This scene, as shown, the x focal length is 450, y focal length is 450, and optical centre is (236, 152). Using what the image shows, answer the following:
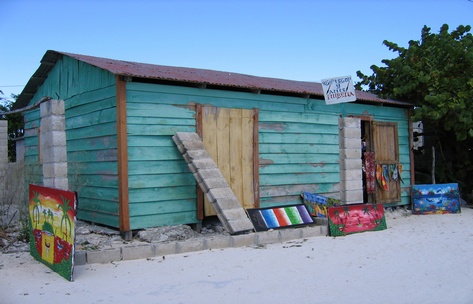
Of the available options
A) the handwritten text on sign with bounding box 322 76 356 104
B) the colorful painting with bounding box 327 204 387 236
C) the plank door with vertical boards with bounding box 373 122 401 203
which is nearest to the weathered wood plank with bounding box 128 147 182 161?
the colorful painting with bounding box 327 204 387 236

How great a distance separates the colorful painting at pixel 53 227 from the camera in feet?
17.8

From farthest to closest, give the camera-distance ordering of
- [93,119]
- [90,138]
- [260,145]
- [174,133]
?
[260,145] < [90,138] < [93,119] < [174,133]

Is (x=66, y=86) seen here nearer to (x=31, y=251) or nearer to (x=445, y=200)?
(x=31, y=251)

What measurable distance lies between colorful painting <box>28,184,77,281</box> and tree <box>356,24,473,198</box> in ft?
31.0

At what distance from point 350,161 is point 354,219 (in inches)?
95.9

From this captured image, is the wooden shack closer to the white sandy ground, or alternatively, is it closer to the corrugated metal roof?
the corrugated metal roof

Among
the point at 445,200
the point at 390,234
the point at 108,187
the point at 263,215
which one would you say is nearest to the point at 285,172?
the point at 263,215

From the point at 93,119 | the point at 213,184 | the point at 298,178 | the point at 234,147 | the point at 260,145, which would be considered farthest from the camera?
the point at 298,178

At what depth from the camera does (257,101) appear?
30.8 ft

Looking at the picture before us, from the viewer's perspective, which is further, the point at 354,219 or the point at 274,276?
the point at 354,219

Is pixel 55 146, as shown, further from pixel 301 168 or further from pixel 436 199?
pixel 436 199

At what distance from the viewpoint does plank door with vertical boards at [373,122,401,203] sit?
38.2ft

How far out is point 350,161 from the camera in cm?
1088

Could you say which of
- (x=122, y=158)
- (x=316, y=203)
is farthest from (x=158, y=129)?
(x=316, y=203)
